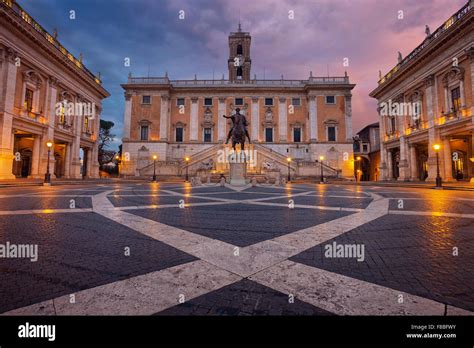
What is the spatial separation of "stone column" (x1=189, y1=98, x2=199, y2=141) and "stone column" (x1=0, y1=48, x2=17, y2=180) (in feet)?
76.6

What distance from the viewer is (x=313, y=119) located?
126ft

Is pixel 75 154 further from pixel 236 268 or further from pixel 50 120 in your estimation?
pixel 236 268

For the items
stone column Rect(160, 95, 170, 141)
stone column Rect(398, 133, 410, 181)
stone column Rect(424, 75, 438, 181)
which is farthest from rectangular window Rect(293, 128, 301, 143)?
stone column Rect(160, 95, 170, 141)

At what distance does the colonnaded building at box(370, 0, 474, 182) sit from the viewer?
1858 centimetres

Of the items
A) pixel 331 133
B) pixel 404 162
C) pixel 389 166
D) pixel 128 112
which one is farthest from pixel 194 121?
pixel 404 162

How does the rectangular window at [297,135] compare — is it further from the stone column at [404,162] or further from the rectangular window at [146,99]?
the rectangular window at [146,99]

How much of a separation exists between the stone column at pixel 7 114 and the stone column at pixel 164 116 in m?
20.6

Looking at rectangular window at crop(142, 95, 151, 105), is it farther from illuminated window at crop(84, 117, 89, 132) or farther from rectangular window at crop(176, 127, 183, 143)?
illuminated window at crop(84, 117, 89, 132)

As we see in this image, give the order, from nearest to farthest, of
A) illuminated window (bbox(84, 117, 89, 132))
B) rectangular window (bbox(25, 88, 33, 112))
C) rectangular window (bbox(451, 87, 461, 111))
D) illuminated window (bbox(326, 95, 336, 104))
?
1. rectangular window (bbox(451, 87, 461, 111))
2. rectangular window (bbox(25, 88, 33, 112))
3. illuminated window (bbox(84, 117, 89, 132))
4. illuminated window (bbox(326, 95, 336, 104))

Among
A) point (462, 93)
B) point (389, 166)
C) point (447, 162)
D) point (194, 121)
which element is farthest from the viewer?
point (194, 121)

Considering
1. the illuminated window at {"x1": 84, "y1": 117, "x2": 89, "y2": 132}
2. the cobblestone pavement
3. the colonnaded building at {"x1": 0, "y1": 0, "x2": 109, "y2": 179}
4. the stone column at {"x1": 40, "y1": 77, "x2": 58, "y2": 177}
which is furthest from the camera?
the illuminated window at {"x1": 84, "y1": 117, "x2": 89, "y2": 132}

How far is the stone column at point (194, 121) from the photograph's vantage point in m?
39.1

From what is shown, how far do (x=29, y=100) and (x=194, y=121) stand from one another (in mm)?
22228
